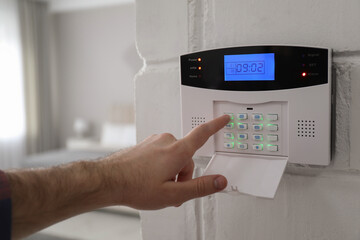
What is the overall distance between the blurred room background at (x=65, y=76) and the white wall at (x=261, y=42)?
3646mm

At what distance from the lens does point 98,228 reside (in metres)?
3.22

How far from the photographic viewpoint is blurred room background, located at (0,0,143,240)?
466 centimetres

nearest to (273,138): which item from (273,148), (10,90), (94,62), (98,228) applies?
(273,148)

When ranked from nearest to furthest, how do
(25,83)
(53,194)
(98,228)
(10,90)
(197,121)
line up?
(53,194) → (197,121) → (98,228) → (10,90) → (25,83)

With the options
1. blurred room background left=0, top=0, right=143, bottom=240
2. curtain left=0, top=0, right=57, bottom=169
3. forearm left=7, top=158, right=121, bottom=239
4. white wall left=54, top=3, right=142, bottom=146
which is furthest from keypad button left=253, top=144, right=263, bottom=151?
curtain left=0, top=0, right=57, bottom=169

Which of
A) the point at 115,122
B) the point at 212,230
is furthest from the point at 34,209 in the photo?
the point at 115,122

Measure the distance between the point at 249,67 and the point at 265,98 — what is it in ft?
0.17

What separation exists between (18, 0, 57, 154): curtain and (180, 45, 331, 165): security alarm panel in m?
4.91

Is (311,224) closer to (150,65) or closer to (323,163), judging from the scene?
(323,163)

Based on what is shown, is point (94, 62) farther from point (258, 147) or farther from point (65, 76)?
point (258, 147)

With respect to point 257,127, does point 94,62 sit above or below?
above

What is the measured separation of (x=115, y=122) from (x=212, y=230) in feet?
14.7

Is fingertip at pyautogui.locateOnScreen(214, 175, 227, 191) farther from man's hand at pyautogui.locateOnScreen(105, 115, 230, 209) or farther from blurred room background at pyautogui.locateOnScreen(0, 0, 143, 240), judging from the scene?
blurred room background at pyautogui.locateOnScreen(0, 0, 143, 240)

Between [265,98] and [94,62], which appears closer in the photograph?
[265,98]
